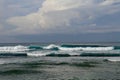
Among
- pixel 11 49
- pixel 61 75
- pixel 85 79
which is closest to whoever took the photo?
pixel 85 79

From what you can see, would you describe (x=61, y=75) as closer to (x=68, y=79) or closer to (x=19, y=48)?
(x=68, y=79)

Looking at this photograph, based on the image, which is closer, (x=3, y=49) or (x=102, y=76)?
(x=102, y=76)

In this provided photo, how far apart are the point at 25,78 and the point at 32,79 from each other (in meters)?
1.10

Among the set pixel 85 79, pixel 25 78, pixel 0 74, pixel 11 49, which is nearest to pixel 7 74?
pixel 0 74

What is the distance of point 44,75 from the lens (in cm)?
3189

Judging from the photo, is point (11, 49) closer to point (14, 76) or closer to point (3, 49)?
point (3, 49)

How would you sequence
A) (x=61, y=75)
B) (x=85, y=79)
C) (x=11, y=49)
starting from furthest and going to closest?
(x=11, y=49) → (x=61, y=75) → (x=85, y=79)

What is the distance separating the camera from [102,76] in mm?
30375

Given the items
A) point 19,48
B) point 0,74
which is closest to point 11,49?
point 19,48

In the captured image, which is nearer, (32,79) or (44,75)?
(32,79)

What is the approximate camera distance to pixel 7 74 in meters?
33.2

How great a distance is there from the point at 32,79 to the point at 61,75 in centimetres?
348

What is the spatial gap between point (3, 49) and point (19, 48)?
158 inches

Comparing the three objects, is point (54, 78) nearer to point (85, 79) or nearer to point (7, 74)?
point (85, 79)
